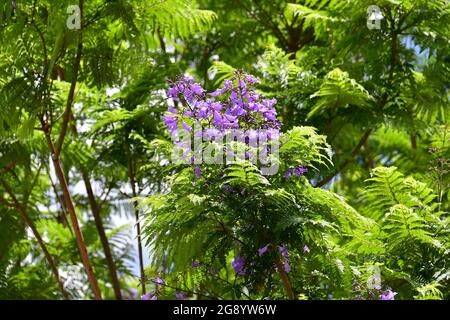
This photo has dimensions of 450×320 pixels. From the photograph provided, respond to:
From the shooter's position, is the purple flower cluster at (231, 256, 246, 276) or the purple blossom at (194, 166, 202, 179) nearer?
the purple blossom at (194, 166, 202, 179)

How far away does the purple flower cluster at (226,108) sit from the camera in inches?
118

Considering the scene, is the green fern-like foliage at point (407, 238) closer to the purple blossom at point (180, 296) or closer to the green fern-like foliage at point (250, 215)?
the green fern-like foliage at point (250, 215)

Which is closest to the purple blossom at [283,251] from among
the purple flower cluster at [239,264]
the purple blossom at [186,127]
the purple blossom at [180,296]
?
the purple flower cluster at [239,264]

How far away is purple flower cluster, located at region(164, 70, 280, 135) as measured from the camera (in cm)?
300

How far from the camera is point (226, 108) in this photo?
3.10m

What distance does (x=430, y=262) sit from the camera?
10.4ft

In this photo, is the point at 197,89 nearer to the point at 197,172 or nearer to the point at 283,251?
the point at 197,172

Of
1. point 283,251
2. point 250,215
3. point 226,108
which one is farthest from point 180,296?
point 226,108

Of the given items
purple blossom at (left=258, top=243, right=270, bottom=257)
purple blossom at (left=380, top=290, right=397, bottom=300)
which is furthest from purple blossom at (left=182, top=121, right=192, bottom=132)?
purple blossom at (left=380, top=290, right=397, bottom=300)

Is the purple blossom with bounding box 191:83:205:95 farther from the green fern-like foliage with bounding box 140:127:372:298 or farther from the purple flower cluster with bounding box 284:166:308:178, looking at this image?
the purple flower cluster with bounding box 284:166:308:178
